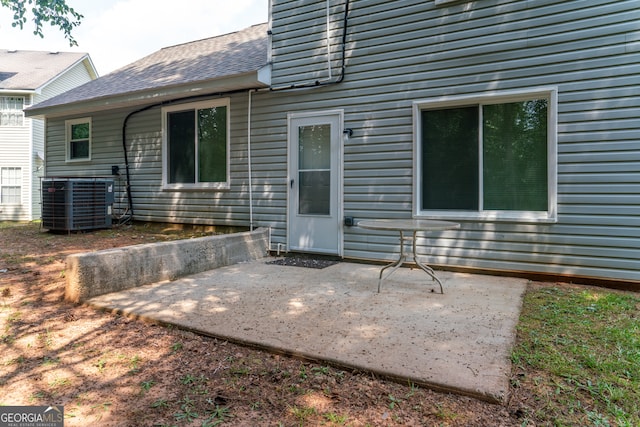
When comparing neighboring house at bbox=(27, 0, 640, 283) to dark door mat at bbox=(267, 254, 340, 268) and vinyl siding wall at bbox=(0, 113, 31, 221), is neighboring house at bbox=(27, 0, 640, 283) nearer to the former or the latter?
dark door mat at bbox=(267, 254, 340, 268)

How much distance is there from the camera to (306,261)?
5562 millimetres

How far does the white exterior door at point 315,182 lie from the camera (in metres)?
5.58

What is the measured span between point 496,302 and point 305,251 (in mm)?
3044

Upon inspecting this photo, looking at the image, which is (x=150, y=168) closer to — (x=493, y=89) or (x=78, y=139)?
(x=78, y=139)

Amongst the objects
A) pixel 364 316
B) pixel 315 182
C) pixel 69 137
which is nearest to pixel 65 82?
pixel 69 137

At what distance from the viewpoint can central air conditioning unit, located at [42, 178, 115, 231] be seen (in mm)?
7074

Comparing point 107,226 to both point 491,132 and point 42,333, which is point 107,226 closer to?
point 42,333

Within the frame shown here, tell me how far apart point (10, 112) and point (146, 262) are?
14.7 meters

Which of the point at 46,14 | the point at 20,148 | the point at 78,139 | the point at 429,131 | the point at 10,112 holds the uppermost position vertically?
the point at 46,14

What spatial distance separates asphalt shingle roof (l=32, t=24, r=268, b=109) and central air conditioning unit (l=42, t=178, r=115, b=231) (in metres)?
1.86

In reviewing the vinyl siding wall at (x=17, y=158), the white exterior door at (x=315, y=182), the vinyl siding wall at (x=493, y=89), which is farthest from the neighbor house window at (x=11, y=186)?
the white exterior door at (x=315, y=182)

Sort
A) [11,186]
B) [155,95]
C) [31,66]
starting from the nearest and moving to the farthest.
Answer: [155,95] → [11,186] → [31,66]

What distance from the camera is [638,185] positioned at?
12.8 ft

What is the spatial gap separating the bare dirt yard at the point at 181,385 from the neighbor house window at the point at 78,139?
718 cm
